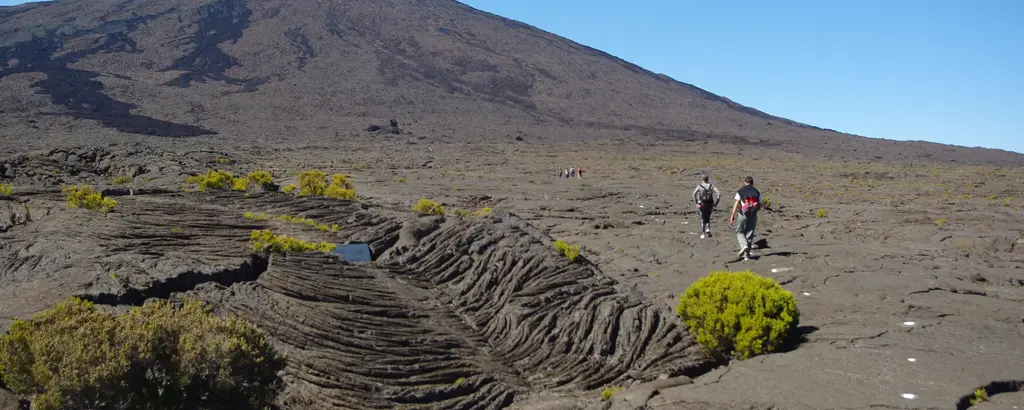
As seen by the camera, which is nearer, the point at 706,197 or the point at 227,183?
the point at 706,197

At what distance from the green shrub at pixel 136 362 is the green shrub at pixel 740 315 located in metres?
4.85

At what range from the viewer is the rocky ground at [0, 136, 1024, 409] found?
326 inches

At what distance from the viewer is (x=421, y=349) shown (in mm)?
10117

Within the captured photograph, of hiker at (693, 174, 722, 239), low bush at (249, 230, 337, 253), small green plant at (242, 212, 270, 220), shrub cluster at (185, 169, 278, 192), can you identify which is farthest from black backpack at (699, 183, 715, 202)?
shrub cluster at (185, 169, 278, 192)

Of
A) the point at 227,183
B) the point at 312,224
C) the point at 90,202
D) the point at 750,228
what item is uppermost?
the point at 750,228

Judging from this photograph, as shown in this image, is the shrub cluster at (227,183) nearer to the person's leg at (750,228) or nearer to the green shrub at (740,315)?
the person's leg at (750,228)

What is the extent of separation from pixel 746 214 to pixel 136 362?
32.9ft

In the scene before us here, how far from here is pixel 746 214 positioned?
13.9m

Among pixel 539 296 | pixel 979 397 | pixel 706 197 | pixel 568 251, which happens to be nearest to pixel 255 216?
pixel 568 251

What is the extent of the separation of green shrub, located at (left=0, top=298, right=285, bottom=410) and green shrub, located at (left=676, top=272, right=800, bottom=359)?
15.9ft

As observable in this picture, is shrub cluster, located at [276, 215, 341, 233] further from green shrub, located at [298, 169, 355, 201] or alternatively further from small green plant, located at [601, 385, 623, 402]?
small green plant, located at [601, 385, 623, 402]

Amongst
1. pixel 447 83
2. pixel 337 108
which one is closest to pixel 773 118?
pixel 447 83

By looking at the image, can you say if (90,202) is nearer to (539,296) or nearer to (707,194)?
(539,296)

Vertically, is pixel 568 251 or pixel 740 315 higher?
pixel 740 315
